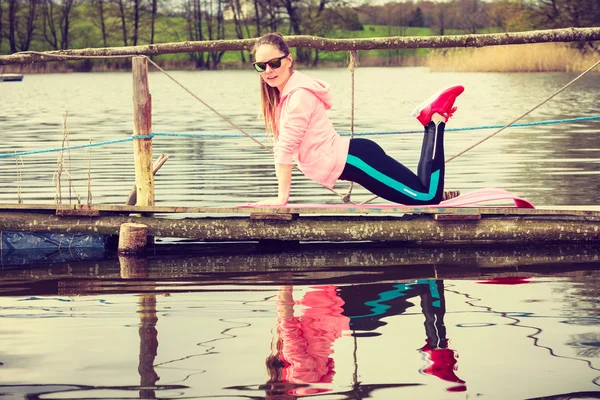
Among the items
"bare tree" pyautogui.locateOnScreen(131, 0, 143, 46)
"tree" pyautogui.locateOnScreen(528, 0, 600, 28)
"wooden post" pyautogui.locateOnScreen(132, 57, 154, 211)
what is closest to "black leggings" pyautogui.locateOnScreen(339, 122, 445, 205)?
"wooden post" pyautogui.locateOnScreen(132, 57, 154, 211)

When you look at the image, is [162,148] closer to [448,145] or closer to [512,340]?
[448,145]

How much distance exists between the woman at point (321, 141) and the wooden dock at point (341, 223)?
0.19 m

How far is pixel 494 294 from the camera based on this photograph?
670cm

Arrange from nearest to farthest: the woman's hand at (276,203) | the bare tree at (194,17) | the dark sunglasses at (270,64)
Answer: the dark sunglasses at (270,64)
the woman's hand at (276,203)
the bare tree at (194,17)

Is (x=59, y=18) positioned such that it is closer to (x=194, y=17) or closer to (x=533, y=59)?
(x=194, y=17)

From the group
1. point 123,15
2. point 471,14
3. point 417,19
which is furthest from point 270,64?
point 417,19

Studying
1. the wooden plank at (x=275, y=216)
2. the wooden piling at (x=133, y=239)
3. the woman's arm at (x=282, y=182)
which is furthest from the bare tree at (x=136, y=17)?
the woman's arm at (x=282, y=182)

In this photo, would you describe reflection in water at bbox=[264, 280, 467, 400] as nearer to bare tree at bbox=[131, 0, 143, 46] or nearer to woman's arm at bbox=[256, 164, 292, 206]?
woman's arm at bbox=[256, 164, 292, 206]

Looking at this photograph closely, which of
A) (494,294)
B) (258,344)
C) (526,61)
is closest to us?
(258,344)

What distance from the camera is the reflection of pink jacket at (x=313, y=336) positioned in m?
4.88

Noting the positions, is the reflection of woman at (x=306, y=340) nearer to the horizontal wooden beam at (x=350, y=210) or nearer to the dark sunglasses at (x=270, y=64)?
the horizontal wooden beam at (x=350, y=210)

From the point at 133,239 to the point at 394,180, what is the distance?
1.97m

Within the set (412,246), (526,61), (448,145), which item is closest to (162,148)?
(448,145)

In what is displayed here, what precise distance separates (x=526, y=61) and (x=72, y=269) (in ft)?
120
